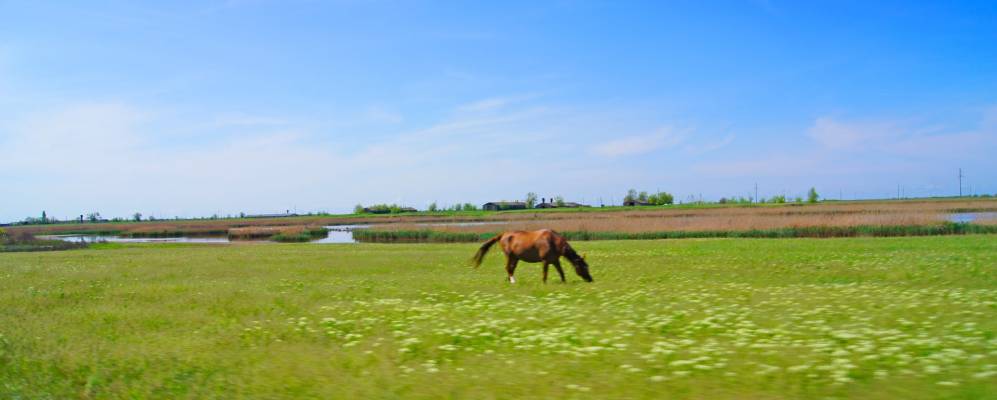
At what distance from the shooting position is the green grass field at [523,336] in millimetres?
7969

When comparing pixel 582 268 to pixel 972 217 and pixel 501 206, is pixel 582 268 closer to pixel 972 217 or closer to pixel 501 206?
pixel 972 217

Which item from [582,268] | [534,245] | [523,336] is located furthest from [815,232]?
Answer: [523,336]

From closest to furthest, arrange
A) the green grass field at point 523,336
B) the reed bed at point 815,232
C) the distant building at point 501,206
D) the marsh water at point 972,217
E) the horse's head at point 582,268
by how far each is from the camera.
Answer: the green grass field at point 523,336 < the horse's head at point 582,268 < the reed bed at point 815,232 < the marsh water at point 972,217 < the distant building at point 501,206

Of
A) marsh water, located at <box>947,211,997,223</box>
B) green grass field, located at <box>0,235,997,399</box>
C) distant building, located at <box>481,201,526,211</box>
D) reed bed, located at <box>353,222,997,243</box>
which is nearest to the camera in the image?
green grass field, located at <box>0,235,997,399</box>

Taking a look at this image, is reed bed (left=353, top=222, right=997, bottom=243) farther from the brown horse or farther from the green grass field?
the brown horse

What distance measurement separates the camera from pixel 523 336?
10.8 metres

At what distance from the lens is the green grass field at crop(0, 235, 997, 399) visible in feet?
26.1

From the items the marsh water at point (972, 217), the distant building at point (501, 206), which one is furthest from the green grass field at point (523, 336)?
the distant building at point (501, 206)

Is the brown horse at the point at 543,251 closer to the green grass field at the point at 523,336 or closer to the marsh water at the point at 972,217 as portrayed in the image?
the green grass field at the point at 523,336

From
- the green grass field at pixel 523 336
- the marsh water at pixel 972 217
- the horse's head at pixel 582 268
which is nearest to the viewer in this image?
the green grass field at pixel 523 336

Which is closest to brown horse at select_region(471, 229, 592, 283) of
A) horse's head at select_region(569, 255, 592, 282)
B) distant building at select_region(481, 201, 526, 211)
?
horse's head at select_region(569, 255, 592, 282)

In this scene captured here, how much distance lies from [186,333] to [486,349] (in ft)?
20.3

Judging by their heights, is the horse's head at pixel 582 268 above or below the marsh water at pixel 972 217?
below

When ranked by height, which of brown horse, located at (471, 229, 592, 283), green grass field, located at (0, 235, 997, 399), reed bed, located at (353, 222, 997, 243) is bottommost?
green grass field, located at (0, 235, 997, 399)
